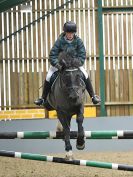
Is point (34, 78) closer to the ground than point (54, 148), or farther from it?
farther from it

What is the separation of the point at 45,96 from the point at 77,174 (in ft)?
6.69

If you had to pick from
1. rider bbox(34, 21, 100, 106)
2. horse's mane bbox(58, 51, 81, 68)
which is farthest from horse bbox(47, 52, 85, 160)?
rider bbox(34, 21, 100, 106)

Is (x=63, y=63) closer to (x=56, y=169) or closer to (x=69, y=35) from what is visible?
(x=69, y=35)

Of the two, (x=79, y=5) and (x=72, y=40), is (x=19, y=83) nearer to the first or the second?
(x=79, y=5)

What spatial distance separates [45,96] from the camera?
22.4 feet

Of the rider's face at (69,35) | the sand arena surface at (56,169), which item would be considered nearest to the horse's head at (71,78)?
the rider's face at (69,35)

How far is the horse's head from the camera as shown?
588 cm

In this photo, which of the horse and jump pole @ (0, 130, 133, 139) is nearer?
the horse

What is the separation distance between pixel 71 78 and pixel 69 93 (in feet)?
0.54

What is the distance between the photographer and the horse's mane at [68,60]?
6006 millimetres

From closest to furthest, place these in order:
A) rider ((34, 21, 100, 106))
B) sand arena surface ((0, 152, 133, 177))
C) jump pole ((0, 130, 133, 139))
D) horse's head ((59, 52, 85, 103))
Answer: horse's head ((59, 52, 85, 103)) → rider ((34, 21, 100, 106)) → jump pole ((0, 130, 133, 139)) → sand arena surface ((0, 152, 133, 177))

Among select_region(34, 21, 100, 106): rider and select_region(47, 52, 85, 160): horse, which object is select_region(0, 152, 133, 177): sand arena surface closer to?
select_region(47, 52, 85, 160): horse

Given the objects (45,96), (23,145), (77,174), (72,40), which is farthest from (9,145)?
(72,40)

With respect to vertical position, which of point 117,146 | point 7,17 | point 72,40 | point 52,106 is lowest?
point 117,146
